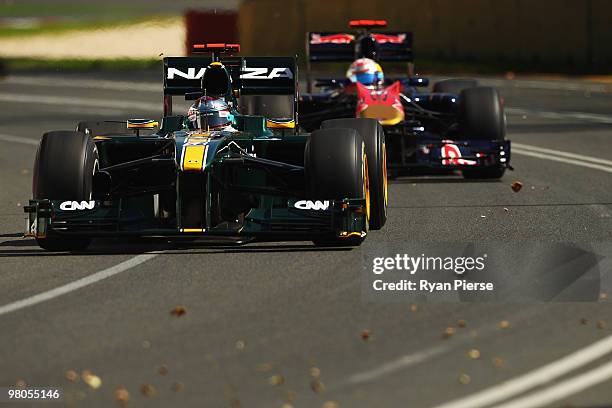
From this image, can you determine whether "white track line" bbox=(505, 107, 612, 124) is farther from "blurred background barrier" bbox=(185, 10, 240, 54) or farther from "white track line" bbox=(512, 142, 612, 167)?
"blurred background barrier" bbox=(185, 10, 240, 54)

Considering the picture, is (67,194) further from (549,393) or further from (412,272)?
(549,393)

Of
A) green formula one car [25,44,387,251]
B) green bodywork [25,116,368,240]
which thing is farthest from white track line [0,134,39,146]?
green bodywork [25,116,368,240]

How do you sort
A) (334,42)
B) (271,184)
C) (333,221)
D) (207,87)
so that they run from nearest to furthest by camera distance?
(333,221) → (271,184) → (207,87) → (334,42)

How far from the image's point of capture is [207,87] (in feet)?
43.5

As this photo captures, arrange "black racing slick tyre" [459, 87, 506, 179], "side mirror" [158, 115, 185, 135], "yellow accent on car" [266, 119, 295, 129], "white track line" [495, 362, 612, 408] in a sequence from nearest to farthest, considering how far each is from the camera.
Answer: "white track line" [495, 362, 612, 408] < "yellow accent on car" [266, 119, 295, 129] < "side mirror" [158, 115, 185, 135] < "black racing slick tyre" [459, 87, 506, 179]

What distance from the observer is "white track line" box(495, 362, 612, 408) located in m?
6.86

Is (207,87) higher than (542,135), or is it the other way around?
(207,87)

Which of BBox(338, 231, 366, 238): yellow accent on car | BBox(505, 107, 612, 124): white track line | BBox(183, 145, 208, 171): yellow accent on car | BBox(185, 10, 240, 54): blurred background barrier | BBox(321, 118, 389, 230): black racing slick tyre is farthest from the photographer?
BBox(185, 10, 240, 54): blurred background barrier

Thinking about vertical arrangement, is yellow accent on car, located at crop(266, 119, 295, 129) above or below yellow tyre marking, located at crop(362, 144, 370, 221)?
above

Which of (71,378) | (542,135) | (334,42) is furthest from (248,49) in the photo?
(71,378)

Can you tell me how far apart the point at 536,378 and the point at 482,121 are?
10.2 metres

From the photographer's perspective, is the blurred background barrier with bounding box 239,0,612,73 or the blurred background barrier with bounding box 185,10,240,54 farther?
the blurred background barrier with bounding box 239,0,612,73

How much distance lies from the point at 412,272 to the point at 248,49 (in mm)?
35571

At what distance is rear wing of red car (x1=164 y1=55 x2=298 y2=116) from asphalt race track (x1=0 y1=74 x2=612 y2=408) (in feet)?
5.53
